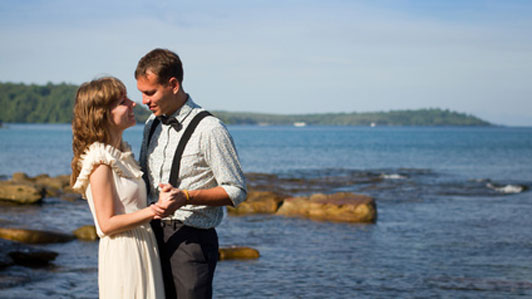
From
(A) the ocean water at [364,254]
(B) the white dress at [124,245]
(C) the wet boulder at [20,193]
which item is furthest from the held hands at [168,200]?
(C) the wet boulder at [20,193]

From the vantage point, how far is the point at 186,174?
11.8 feet

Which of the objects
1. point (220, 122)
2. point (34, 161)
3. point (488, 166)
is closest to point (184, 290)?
point (220, 122)

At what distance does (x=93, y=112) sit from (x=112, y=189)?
459 millimetres

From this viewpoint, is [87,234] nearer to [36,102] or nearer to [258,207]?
[258,207]

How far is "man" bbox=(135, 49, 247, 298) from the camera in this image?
3562 mm

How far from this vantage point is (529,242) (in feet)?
48.3

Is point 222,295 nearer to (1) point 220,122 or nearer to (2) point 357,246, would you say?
(2) point 357,246

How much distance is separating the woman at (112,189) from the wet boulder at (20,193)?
18.3m

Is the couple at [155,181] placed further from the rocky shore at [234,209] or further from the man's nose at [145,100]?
the rocky shore at [234,209]

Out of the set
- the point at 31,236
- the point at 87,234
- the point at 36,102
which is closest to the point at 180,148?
the point at 31,236

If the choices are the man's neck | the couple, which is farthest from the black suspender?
the man's neck

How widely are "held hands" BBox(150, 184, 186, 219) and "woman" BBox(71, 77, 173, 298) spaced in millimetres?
162

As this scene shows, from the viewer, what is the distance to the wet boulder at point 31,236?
507 inches

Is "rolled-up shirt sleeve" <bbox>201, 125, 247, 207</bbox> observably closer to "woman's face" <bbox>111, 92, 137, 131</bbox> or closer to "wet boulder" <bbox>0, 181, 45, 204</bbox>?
"woman's face" <bbox>111, 92, 137, 131</bbox>
